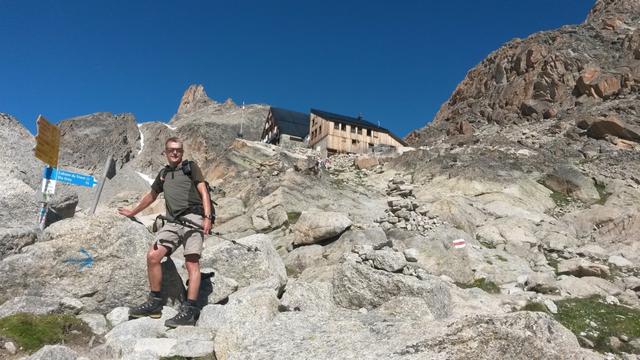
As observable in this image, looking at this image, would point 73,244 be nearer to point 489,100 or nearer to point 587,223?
point 587,223

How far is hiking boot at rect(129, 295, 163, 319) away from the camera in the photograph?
7.52 m

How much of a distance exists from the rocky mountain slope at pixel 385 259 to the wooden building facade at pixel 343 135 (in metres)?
9.73

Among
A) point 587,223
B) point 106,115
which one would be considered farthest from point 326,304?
point 106,115

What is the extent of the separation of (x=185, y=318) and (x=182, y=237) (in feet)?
4.65

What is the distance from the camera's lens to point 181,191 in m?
8.02

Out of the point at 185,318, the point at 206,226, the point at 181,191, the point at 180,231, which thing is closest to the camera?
the point at 185,318

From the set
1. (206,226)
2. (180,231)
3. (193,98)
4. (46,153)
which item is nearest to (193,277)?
(180,231)

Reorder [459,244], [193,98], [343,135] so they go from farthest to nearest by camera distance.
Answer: [193,98] < [343,135] < [459,244]

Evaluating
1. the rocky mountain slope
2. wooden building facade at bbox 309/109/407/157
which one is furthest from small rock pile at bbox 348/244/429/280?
wooden building facade at bbox 309/109/407/157

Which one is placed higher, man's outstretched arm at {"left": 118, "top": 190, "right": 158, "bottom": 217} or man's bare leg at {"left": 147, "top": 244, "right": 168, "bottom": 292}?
man's outstretched arm at {"left": 118, "top": 190, "right": 158, "bottom": 217}

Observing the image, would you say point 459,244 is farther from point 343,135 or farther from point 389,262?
point 343,135

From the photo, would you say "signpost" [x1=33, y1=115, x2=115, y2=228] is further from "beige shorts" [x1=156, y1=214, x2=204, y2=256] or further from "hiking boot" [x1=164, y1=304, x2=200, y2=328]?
"hiking boot" [x1=164, y1=304, x2=200, y2=328]

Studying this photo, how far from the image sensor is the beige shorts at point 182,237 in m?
7.69

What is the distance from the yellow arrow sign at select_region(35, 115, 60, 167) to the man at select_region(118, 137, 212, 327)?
4.10m
